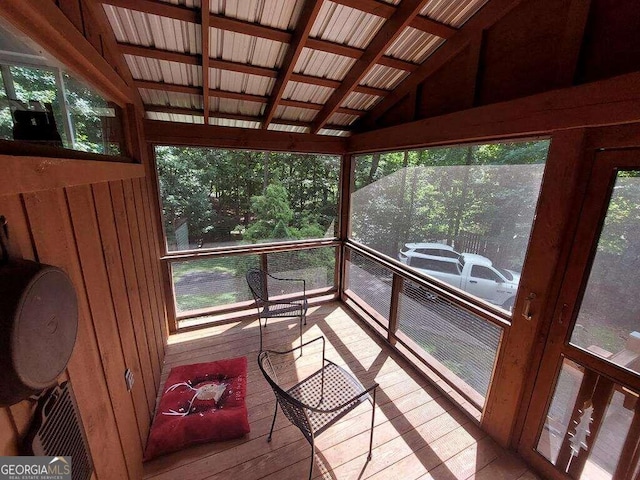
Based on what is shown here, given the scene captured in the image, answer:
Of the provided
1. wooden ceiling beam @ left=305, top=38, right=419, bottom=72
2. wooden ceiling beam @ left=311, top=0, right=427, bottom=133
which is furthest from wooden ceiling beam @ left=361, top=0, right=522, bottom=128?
wooden ceiling beam @ left=311, top=0, right=427, bottom=133

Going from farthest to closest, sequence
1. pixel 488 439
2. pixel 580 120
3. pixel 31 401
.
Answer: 1. pixel 488 439
2. pixel 580 120
3. pixel 31 401

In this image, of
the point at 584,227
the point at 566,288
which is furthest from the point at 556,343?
the point at 584,227

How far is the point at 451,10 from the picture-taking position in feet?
5.70

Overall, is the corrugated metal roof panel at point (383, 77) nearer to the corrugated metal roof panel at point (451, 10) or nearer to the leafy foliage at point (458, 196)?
the corrugated metal roof panel at point (451, 10)

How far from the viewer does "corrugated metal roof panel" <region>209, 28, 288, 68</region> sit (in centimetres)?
186

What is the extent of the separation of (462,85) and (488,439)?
2642 mm

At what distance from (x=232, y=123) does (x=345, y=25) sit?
168 cm

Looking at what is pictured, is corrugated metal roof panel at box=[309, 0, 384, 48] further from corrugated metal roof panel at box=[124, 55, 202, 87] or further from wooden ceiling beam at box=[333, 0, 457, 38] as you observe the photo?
corrugated metal roof panel at box=[124, 55, 202, 87]

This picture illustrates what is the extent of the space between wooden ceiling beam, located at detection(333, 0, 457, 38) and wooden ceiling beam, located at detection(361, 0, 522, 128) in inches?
3.1

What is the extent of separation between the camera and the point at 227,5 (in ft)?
5.30

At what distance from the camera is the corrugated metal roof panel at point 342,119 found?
10.2 feet

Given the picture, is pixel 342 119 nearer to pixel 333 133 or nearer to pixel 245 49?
pixel 333 133

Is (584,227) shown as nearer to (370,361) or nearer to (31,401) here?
(370,361)

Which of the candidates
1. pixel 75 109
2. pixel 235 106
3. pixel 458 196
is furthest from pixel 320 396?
pixel 235 106
